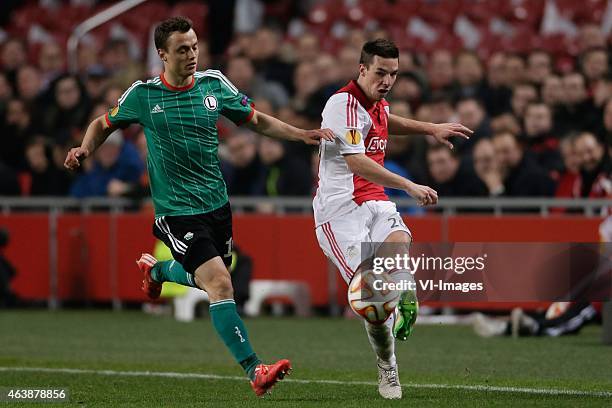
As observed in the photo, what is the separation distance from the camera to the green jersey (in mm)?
9859

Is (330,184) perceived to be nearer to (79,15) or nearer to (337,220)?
(337,220)

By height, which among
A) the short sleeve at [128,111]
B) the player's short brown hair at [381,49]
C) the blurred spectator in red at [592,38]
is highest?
the blurred spectator in red at [592,38]

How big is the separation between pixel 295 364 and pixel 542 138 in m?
5.85

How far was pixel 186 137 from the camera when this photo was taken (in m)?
9.87

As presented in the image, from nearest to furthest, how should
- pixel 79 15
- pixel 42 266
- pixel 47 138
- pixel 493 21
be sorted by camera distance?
pixel 42 266 < pixel 47 138 < pixel 493 21 < pixel 79 15

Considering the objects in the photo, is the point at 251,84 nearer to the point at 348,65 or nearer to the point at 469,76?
the point at 348,65

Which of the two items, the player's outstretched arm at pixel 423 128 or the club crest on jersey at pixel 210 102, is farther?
the player's outstretched arm at pixel 423 128

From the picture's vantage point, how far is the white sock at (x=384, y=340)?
9664 millimetres

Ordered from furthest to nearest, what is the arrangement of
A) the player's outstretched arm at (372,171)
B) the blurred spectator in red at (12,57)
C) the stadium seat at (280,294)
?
the blurred spectator in red at (12,57), the stadium seat at (280,294), the player's outstretched arm at (372,171)

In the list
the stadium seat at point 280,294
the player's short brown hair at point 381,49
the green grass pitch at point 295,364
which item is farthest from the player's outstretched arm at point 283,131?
the stadium seat at point 280,294

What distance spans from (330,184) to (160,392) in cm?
185

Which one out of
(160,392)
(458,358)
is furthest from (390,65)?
(458,358)

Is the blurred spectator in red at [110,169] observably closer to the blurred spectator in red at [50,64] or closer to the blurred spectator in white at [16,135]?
the blurred spectator in white at [16,135]

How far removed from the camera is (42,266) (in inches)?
735
